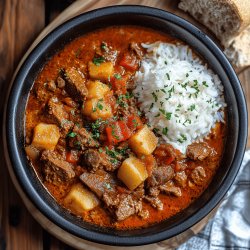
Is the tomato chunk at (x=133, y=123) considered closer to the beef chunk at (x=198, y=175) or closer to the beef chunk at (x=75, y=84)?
the beef chunk at (x=75, y=84)

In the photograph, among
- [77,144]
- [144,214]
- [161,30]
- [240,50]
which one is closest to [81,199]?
[77,144]

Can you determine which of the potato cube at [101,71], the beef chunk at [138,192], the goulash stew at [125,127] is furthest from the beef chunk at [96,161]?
the potato cube at [101,71]

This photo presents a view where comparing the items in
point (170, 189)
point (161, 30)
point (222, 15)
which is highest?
point (222, 15)

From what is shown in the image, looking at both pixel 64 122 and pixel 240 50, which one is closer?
pixel 64 122

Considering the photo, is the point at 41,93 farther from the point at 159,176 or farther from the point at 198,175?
the point at 198,175

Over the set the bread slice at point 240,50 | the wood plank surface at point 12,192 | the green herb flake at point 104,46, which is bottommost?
the wood plank surface at point 12,192
